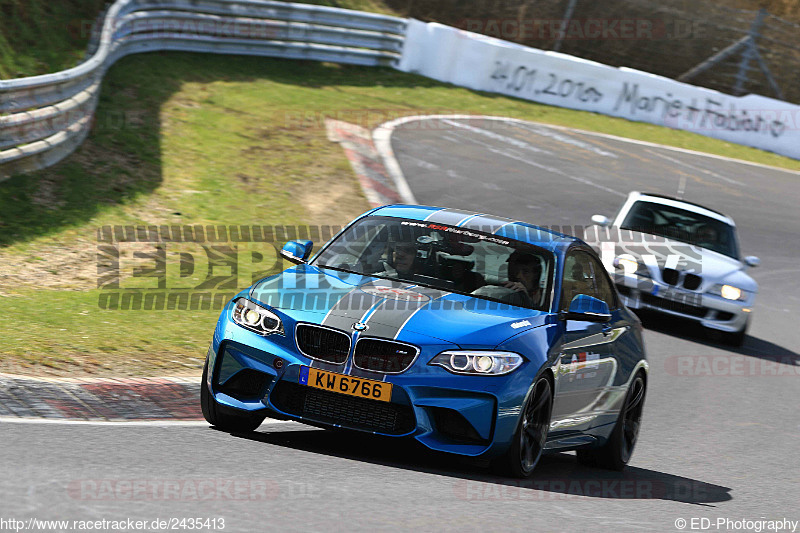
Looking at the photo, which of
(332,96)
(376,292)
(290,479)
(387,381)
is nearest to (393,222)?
(376,292)

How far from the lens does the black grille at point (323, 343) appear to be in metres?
6.37

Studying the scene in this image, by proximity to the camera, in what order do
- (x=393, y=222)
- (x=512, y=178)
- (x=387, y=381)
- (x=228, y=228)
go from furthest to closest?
(x=512, y=178) < (x=228, y=228) < (x=393, y=222) < (x=387, y=381)

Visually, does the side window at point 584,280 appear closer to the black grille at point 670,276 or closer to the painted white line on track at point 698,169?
the black grille at point 670,276

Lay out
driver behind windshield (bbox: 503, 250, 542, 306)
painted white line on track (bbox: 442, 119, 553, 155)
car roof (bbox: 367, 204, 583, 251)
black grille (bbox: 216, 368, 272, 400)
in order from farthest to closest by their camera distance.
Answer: painted white line on track (bbox: 442, 119, 553, 155)
car roof (bbox: 367, 204, 583, 251)
driver behind windshield (bbox: 503, 250, 542, 306)
black grille (bbox: 216, 368, 272, 400)

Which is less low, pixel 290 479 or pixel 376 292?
pixel 376 292

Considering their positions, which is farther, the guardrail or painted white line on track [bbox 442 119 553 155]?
painted white line on track [bbox 442 119 553 155]

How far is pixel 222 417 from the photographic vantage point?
6.93 m

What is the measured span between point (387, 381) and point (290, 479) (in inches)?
31.2

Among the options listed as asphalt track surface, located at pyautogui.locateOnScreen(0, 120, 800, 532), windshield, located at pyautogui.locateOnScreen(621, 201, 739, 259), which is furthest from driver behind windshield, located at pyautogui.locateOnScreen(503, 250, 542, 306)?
windshield, located at pyautogui.locateOnScreen(621, 201, 739, 259)

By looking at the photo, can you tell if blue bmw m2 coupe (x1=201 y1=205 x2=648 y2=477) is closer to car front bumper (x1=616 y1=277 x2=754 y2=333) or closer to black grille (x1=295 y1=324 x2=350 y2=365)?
black grille (x1=295 y1=324 x2=350 y2=365)

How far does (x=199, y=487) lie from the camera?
17.8 feet

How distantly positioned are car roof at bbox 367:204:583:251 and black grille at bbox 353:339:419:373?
5.22ft

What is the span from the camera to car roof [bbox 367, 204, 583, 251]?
7719mm

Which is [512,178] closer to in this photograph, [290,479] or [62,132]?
[62,132]
